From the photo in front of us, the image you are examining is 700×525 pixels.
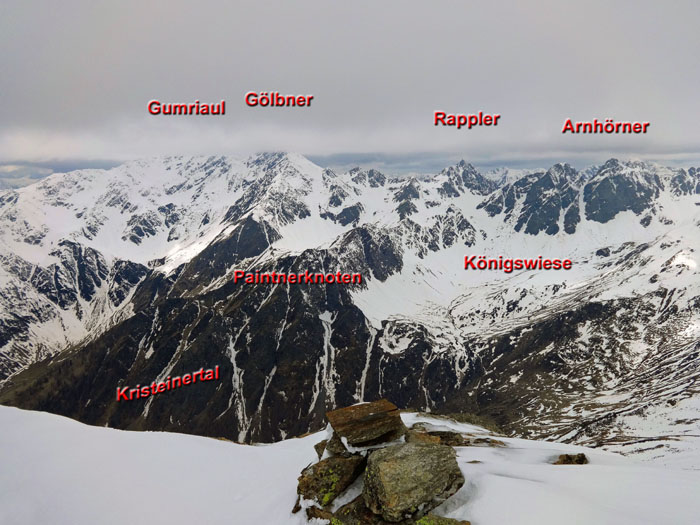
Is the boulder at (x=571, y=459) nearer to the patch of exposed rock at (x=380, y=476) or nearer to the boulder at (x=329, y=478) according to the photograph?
the patch of exposed rock at (x=380, y=476)

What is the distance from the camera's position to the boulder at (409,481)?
51.8 ft

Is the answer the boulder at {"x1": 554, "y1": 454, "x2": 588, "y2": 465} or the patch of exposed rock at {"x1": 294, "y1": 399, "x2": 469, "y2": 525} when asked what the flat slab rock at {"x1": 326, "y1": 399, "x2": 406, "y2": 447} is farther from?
the boulder at {"x1": 554, "y1": 454, "x2": 588, "y2": 465}

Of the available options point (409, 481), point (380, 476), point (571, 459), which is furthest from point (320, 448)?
point (571, 459)

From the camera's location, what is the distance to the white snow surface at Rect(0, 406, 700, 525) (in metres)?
14.9

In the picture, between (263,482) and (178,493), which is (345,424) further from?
(178,493)

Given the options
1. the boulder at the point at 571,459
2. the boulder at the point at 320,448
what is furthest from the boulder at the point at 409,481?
the boulder at the point at 571,459

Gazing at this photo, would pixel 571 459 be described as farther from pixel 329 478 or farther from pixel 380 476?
pixel 329 478

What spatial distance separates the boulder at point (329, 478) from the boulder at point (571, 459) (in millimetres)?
16187

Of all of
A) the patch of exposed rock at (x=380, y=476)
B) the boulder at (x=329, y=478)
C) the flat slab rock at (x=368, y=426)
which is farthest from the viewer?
the flat slab rock at (x=368, y=426)

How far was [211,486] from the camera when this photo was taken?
76.3 feet

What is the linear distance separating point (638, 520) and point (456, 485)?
7052mm

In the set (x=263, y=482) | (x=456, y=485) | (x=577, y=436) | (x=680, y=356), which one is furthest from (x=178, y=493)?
(x=680, y=356)

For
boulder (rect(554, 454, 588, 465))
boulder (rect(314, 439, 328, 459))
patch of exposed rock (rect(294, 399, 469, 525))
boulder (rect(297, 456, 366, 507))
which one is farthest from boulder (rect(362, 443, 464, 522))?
boulder (rect(554, 454, 588, 465))

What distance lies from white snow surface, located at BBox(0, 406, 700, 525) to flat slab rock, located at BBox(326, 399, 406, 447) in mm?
4619
